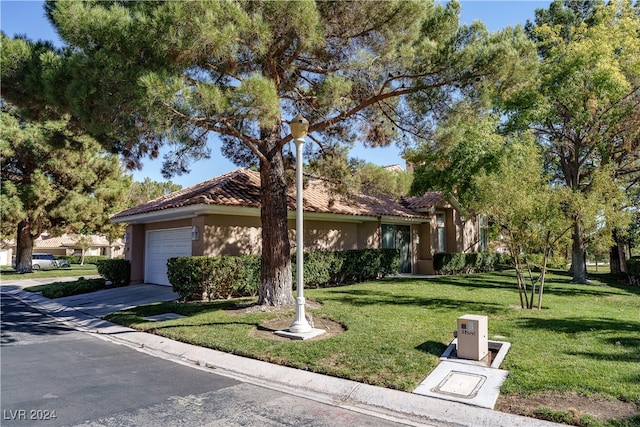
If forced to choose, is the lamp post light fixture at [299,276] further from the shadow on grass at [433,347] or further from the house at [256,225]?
the house at [256,225]

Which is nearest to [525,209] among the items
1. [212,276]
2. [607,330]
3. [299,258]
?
[607,330]

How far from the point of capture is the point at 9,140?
80.2 ft

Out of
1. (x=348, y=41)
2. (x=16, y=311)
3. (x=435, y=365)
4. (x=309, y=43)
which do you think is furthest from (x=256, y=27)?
(x=16, y=311)

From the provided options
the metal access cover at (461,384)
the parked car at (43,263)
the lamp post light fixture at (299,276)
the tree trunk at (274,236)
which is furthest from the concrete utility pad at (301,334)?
the parked car at (43,263)

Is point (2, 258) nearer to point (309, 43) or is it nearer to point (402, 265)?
point (402, 265)

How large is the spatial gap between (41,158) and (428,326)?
87.6 ft

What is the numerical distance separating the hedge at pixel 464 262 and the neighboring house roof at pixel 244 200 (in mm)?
2326

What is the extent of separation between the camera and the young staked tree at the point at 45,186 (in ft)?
80.7

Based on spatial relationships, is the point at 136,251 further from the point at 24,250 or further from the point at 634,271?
the point at 634,271

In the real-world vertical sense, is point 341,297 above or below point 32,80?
below

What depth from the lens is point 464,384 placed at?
5527 millimetres

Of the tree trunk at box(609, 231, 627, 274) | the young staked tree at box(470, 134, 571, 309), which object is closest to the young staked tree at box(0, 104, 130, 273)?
the young staked tree at box(470, 134, 571, 309)

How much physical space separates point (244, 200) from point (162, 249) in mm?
5148

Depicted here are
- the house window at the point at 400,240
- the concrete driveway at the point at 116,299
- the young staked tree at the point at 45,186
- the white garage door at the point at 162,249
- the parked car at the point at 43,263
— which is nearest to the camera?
the concrete driveway at the point at 116,299
